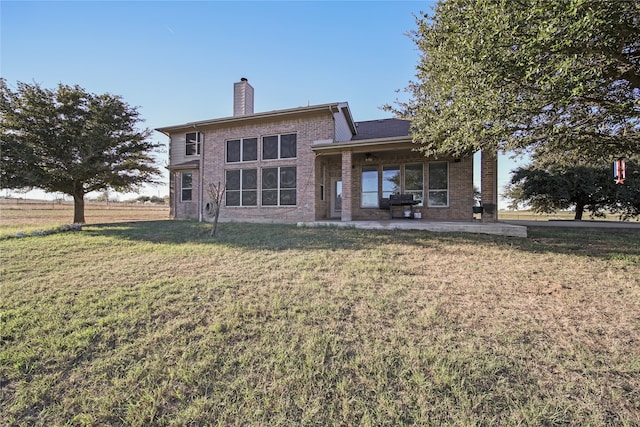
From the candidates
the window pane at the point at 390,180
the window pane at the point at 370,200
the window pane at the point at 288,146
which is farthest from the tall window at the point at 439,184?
the window pane at the point at 288,146

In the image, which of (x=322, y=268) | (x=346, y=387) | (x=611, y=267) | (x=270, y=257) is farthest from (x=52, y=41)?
(x=611, y=267)

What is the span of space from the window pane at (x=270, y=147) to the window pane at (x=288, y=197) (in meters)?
1.54

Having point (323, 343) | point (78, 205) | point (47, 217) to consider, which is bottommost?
point (323, 343)

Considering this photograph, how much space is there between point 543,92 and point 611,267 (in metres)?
3.23

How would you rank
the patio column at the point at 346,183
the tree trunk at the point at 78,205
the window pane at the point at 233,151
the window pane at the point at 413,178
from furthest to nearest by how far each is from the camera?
the tree trunk at the point at 78,205
the window pane at the point at 233,151
the window pane at the point at 413,178
the patio column at the point at 346,183

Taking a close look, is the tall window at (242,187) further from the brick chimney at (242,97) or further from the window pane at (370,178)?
the window pane at (370,178)

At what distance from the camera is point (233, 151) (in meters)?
12.2

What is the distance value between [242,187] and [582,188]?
17.5m

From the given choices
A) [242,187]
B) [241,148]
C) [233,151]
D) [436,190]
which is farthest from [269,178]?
[436,190]

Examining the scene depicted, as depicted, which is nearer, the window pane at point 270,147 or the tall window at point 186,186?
the window pane at point 270,147

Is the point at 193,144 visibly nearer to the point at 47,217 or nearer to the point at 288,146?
the point at 288,146

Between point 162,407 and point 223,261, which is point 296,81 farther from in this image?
point 162,407

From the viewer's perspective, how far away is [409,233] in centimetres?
793

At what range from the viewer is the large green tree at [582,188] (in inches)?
560
